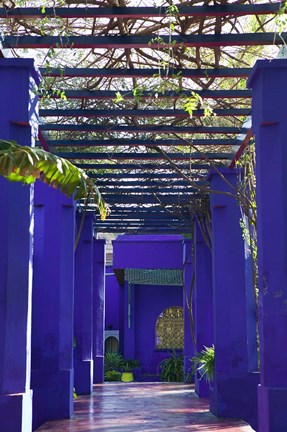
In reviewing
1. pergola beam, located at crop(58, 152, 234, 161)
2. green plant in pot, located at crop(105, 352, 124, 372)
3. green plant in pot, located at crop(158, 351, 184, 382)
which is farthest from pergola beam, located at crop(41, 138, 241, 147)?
green plant in pot, located at crop(105, 352, 124, 372)

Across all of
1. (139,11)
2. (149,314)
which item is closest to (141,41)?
(139,11)

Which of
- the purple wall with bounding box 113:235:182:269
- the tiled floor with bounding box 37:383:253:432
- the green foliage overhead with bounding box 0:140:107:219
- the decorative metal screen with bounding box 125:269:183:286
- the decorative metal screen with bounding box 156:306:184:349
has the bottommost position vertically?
the tiled floor with bounding box 37:383:253:432

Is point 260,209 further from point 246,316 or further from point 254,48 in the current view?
point 246,316

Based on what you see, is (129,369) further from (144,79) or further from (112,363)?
(144,79)

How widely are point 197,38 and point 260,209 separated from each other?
1.77m

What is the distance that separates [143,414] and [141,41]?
228 inches

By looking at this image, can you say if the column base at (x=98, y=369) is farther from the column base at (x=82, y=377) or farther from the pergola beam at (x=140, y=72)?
the pergola beam at (x=140, y=72)

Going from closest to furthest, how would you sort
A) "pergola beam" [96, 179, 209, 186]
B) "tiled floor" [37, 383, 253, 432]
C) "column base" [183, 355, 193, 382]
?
"tiled floor" [37, 383, 253, 432], "pergola beam" [96, 179, 209, 186], "column base" [183, 355, 193, 382]

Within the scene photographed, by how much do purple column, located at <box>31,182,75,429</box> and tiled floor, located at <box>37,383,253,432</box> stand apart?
0.43 metres

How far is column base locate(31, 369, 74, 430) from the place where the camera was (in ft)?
34.5

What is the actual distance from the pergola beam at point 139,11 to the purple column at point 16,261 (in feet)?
1.59

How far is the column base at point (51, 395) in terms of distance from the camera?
1051cm

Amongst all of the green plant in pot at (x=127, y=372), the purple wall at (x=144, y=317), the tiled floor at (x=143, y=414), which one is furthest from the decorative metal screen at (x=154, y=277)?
the tiled floor at (x=143, y=414)

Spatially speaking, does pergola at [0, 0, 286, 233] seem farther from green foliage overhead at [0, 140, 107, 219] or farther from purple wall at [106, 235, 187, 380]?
purple wall at [106, 235, 187, 380]
